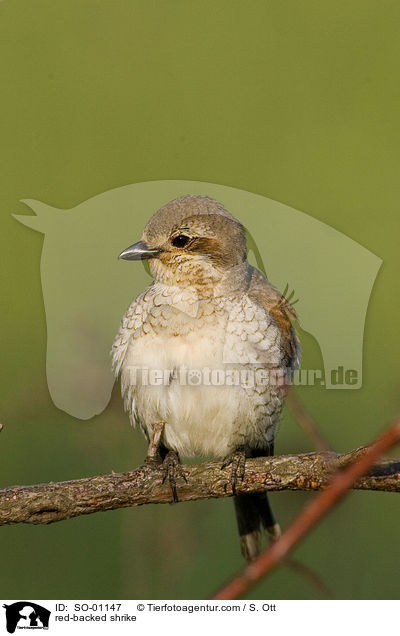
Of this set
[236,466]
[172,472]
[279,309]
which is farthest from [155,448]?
[279,309]

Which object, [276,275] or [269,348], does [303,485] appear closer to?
[269,348]

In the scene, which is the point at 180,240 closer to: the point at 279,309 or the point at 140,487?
the point at 279,309

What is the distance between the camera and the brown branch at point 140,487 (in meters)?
2.96

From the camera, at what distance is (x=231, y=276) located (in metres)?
3.74

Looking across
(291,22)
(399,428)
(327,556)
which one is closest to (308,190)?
(291,22)

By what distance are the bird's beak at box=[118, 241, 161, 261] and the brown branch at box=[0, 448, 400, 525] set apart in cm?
101

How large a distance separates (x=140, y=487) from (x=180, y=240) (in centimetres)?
123

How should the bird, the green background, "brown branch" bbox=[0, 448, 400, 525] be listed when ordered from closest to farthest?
1. "brown branch" bbox=[0, 448, 400, 525]
2. the bird
3. the green background

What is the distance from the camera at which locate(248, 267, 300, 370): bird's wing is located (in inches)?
146

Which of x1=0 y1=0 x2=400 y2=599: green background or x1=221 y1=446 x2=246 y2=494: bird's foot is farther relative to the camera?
x1=0 y1=0 x2=400 y2=599: green background

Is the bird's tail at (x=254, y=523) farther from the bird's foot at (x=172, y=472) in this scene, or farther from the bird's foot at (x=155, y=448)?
the bird's foot at (x=172, y=472)

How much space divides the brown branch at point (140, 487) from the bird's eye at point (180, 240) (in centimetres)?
112

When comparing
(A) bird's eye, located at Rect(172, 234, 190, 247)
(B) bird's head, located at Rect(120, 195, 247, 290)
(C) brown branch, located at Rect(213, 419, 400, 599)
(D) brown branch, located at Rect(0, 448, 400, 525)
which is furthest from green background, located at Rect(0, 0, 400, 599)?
(C) brown branch, located at Rect(213, 419, 400, 599)

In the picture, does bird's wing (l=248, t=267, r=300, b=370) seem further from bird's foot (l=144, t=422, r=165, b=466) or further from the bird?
bird's foot (l=144, t=422, r=165, b=466)
